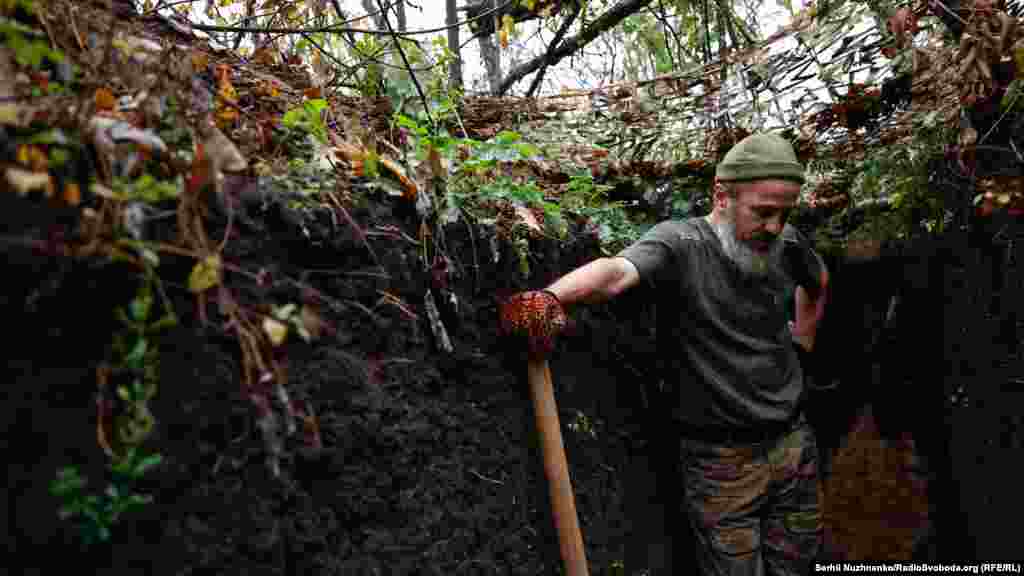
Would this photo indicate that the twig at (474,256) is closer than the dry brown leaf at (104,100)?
No

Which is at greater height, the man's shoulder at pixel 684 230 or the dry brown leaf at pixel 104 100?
the dry brown leaf at pixel 104 100

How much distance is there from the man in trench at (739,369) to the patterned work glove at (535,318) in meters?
0.53

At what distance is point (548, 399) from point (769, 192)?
129 centimetres

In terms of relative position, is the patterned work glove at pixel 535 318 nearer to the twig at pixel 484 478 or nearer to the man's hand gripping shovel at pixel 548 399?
the man's hand gripping shovel at pixel 548 399

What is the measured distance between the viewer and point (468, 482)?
1.94 metres

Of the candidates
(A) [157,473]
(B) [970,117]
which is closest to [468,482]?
(A) [157,473]

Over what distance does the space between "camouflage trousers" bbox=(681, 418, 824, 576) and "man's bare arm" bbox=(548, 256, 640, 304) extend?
910mm

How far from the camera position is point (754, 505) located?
262cm

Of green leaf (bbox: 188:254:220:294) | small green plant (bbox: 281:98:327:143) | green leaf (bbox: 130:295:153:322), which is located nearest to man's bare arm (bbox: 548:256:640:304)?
small green plant (bbox: 281:98:327:143)

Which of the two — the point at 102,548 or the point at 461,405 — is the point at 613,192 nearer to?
the point at 461,405

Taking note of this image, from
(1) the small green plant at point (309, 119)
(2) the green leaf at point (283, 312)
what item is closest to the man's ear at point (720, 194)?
(1) the small green plant at point (309, 119)

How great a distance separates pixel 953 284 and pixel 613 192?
173 centimetres

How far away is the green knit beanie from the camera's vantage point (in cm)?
250

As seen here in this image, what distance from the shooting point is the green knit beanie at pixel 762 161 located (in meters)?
2.50
